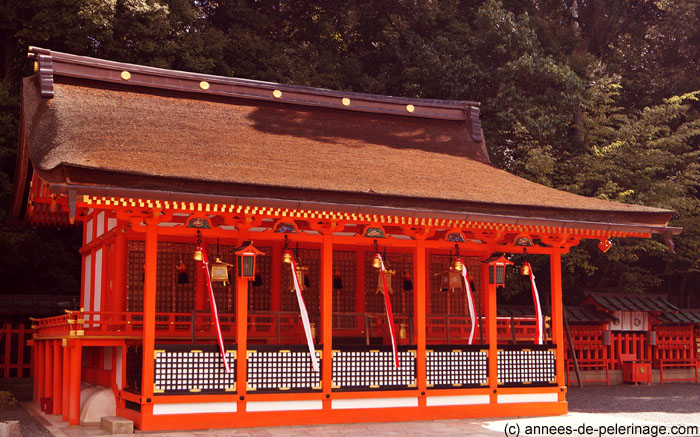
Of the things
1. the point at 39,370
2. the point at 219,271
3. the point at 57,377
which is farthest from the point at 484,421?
the point at 39,370

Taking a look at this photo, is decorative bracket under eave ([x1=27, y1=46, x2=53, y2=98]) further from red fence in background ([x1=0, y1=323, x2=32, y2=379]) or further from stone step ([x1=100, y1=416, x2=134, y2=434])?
stone step ([x1=100, y1=416, x2=134, y2=434])

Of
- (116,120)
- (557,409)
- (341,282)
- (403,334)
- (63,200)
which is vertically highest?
(116,120)

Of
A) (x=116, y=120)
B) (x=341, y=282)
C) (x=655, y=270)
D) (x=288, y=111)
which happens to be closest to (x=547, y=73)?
(x=655, y=270)

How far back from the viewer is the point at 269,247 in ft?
49.3

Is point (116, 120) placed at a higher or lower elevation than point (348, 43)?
lower

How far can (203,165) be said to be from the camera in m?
12.3

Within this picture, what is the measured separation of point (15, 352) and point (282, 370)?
9.62 metres

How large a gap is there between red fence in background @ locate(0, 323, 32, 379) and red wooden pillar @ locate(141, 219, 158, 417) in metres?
8.35

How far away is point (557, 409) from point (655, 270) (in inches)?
575

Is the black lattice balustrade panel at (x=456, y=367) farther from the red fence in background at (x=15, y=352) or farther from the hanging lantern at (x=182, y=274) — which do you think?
the red fence in background at (x=15, y=352)

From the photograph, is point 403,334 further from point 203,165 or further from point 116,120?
point 116,120

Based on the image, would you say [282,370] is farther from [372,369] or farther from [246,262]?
[246,262]

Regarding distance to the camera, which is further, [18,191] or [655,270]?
[655,270]

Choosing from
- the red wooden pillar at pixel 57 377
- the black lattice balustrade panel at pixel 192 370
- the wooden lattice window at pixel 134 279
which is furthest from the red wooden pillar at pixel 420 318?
the red wooden pillar at pixel 57 377
